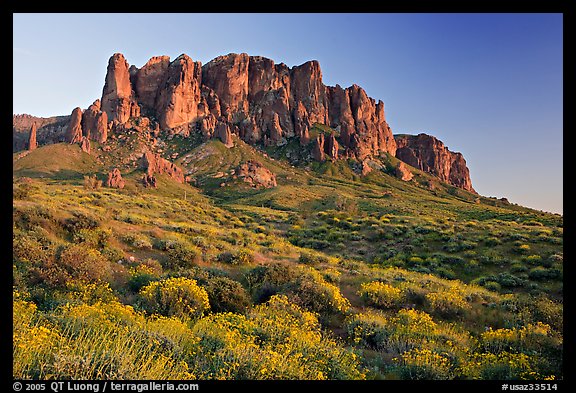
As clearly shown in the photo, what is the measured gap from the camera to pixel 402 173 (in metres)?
162

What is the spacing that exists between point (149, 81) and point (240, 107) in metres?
48.9

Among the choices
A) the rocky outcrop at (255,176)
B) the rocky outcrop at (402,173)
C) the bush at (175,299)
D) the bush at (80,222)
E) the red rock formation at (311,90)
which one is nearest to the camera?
the bush at (175,299)

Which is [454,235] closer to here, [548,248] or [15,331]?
[548,248]

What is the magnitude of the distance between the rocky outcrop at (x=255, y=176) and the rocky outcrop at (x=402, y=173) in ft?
251

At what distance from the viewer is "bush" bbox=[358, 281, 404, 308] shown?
A: 1041cm

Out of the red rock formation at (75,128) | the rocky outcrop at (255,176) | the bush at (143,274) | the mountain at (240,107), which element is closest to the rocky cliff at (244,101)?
the mountain at (240,107)

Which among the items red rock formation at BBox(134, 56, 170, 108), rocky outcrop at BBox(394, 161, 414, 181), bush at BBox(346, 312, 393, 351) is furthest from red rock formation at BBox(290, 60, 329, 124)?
bush at BBox(346, 312, 393, 351)

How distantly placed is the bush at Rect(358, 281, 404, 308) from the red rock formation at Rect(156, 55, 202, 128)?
514 ft

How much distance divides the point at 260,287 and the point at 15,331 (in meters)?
6.55

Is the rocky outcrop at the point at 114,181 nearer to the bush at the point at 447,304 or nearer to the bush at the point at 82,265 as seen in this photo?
the bush at the point at 82,265

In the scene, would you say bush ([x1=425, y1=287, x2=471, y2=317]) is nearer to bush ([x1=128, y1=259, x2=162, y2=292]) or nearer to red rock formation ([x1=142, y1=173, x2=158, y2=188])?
bush ([x1=128, y1=259, x2=162, y2=292])

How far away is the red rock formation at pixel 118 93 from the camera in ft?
476

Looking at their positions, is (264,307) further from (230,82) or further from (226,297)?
(230,82)
